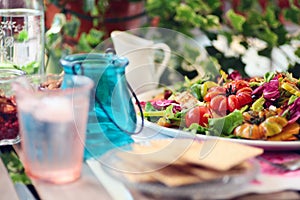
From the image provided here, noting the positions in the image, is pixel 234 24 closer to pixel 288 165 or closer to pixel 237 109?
pixel 237 109

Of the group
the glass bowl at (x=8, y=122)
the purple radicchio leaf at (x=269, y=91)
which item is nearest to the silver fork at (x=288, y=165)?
the purple radicchio leaf at (x=269, y=91)

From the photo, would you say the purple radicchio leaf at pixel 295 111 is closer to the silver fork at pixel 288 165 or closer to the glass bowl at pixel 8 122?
the silver fork at pixel 288 165

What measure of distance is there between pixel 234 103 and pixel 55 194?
15.0 inches

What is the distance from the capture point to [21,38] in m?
1.20

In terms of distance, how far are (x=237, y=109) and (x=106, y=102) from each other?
228 millimetres

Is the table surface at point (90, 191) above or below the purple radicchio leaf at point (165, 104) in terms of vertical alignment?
below

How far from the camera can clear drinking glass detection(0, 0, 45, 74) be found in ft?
3.91

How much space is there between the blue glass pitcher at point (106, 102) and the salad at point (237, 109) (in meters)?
0.08

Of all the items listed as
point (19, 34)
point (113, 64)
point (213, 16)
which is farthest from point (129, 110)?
point (213, 16)

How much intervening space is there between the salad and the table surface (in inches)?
6.9

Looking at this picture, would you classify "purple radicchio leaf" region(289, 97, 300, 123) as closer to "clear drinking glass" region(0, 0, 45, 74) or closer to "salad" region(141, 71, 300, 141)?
"salad" region(141, 71, 300, 141)

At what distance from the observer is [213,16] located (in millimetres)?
1997

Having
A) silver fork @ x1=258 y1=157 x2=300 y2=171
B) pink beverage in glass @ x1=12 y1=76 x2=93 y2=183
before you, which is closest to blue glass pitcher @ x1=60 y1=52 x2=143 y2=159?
pink beverage in glass @ x1=12 y1=76 x2=93 y2=183

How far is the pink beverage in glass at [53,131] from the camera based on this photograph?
78 centimetres
